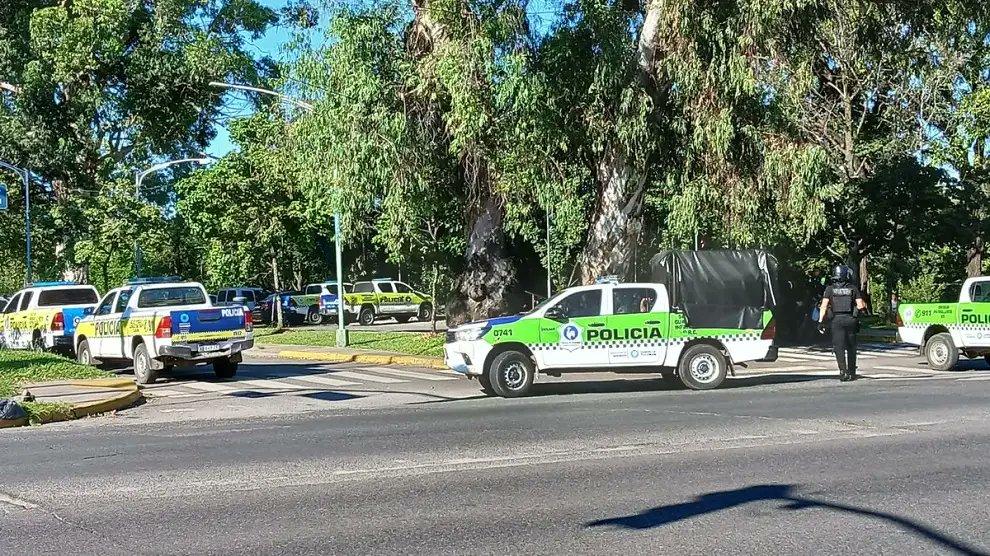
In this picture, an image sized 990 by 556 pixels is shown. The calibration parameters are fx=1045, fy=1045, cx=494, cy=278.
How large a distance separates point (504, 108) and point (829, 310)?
7142 millimetres

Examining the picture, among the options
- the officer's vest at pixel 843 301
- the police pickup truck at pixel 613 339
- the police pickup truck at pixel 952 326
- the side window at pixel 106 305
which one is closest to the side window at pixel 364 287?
the side window at pixel 106 305

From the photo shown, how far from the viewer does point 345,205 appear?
→ 21688 millimetres

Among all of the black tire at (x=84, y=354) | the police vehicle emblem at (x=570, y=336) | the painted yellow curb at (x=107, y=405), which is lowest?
the painted yellow curb at (x=107, y=405)

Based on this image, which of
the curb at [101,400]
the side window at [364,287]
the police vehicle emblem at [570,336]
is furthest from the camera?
the side window at [364,287]

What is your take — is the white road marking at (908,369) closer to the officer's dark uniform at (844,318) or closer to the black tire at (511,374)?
the officer's dark uniform at (844,318)

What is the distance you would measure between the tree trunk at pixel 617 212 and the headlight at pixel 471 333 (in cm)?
631

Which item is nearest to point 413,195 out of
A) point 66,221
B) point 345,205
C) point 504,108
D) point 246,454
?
point 345,205

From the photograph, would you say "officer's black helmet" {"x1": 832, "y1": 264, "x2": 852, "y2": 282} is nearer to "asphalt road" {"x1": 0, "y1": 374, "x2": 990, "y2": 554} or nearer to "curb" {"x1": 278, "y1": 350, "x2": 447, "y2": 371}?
"asphalt road" {"x1": 0, "y1": 374, "x2": 990, "y2": 554}

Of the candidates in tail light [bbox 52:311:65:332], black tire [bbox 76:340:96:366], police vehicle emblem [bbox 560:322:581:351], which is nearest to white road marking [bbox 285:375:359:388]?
police vehicle emblem [bbox 560:322:581:351]

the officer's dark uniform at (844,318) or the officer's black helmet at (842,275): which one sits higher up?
the officer's black helmet at (842,275)

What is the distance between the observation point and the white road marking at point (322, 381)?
1850 centimetres

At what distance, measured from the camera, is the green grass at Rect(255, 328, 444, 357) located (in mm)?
24844

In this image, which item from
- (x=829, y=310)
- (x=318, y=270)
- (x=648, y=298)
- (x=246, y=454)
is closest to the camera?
(x=246, y=454)

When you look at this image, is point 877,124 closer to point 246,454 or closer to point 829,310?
point 829,310
